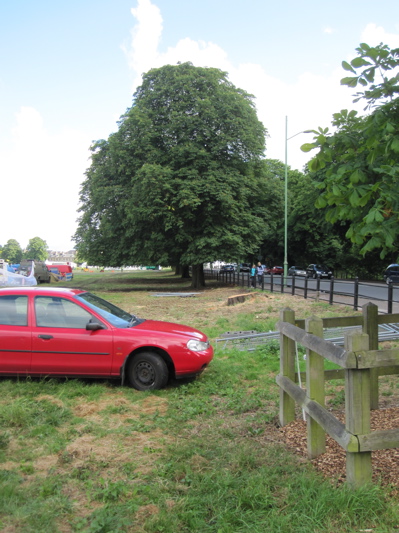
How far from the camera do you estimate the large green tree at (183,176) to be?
27656mm

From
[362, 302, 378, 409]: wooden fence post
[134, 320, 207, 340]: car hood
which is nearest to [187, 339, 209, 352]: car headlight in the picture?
[134, 320, 207, 340]: car hood

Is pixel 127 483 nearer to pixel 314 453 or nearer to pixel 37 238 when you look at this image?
pixel 314 453

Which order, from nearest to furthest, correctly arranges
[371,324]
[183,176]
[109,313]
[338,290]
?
[371,324]
[109,313]
[338,290]
[183,176]

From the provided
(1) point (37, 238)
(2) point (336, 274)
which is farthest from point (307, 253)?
(1) point (37, 238)

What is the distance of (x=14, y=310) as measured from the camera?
22.8ft

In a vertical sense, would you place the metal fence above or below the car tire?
above

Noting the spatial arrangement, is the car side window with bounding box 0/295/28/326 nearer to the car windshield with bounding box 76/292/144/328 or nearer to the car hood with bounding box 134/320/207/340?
the car windshield with bounding box 76/292/144/328

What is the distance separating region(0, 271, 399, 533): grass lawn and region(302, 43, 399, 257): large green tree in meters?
1.92

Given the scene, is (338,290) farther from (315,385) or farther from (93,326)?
(315,385)

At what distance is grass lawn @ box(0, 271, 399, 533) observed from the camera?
3.02 metres

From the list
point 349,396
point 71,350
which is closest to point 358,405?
point 349,396

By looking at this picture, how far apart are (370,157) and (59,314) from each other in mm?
4930

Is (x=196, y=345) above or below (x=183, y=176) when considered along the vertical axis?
below

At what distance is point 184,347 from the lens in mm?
6730
